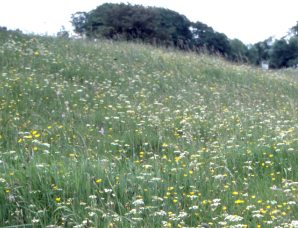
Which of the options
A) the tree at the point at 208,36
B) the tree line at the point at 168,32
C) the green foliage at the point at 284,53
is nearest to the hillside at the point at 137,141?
the tree line at the point at 168,32

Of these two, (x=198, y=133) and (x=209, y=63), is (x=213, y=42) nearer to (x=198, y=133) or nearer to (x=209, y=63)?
(x=209, y=63)

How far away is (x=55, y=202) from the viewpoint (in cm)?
376

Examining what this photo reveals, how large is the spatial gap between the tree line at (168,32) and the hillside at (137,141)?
4.50 m

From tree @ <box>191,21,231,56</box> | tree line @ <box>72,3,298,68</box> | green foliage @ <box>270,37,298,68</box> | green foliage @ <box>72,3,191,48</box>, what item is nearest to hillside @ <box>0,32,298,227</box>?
tree line @ <box>72,3,298,68</box>

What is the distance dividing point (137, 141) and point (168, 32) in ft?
73.6

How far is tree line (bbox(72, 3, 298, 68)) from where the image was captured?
24812 millimetres

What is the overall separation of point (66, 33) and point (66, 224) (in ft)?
39.5

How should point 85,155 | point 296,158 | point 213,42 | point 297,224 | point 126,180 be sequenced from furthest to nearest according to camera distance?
1. point 213,42
2. point 296,158
3. point 85,155
4. point 126,180
5. point 297,224

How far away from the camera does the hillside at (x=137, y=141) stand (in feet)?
12.4

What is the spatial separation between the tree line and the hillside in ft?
14.8

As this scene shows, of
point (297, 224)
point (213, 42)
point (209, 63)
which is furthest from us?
point (213, 42)

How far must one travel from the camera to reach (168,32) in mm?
28266

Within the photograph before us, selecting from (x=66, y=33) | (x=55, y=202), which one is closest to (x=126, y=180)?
(x=55, y=202)

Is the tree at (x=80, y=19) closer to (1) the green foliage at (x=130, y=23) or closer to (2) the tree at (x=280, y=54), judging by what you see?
(1) the green foliage at (x=130, y=23)
